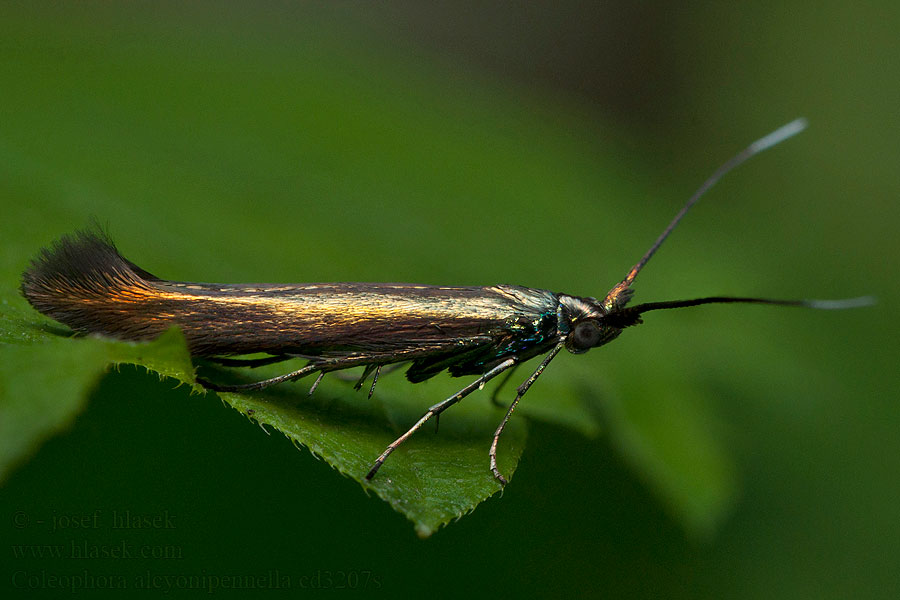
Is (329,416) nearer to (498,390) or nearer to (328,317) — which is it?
(328,317)

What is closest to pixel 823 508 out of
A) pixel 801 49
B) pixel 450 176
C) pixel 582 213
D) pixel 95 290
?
pixel 582 213

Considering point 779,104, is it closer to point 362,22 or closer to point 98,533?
point 362,22

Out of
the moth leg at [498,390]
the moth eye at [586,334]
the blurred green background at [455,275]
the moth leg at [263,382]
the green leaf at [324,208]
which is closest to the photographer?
the green leaf at [324,208]

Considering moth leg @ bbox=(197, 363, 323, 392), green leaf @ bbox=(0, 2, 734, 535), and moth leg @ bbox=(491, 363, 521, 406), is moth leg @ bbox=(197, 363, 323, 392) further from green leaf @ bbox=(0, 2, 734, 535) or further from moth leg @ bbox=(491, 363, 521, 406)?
moth leg @ bbox=(491, 363, 521, 406)

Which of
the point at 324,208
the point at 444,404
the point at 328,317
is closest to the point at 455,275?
the point at 324,208

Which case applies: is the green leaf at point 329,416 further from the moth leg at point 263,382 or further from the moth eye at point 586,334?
the moth eye at point 586,334

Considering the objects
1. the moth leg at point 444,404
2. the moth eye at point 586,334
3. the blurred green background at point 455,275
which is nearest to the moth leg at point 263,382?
the blurred green background at point 455,275
